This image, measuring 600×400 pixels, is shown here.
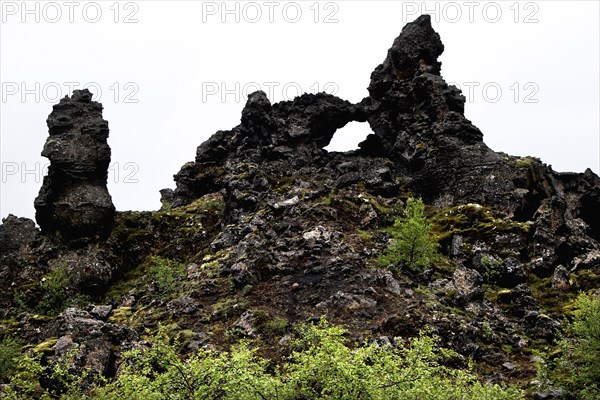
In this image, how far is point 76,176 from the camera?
71.8 metres

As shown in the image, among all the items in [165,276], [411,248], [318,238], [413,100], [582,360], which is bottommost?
[582,360]

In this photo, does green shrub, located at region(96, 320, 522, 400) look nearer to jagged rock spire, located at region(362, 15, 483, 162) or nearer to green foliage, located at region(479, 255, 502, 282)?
green foliage, located at region(479, 255, 502, 282)

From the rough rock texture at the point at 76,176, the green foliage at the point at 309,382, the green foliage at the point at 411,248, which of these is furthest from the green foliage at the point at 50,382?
the rough rock texture at the point at 76,176

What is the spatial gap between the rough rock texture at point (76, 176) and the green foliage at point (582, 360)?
184 ft

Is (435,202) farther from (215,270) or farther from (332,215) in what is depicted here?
(215,270)

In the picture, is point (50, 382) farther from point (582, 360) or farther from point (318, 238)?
point (582, 360)

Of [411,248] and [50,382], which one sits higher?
[411,248]

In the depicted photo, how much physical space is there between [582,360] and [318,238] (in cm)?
2692

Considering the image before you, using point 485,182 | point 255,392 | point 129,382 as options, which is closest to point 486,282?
point 485,182

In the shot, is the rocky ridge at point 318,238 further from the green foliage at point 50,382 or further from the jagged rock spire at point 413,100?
the green foliage at point 50,382

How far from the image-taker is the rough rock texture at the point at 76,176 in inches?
2731

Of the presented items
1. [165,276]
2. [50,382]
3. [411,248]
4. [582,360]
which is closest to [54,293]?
[165,276]

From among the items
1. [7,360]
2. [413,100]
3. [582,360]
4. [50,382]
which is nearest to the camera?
[582,360]

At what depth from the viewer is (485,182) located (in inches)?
2697
